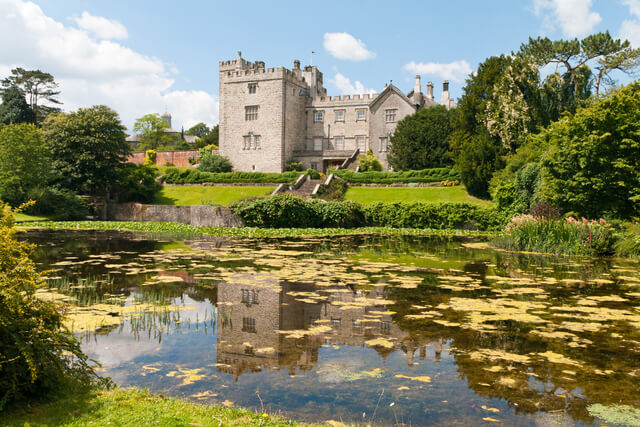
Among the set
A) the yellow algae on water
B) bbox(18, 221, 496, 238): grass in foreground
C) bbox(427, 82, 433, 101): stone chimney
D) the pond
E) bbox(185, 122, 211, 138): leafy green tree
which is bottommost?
the yellow algae on water

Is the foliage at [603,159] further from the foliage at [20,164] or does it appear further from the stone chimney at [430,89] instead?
the stone chimney at [430,89]

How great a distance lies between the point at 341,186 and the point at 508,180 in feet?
51.1

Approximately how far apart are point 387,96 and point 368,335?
48484mm

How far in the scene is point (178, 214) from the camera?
3122 cm

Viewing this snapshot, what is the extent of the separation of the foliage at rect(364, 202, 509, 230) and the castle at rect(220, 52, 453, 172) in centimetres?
2145

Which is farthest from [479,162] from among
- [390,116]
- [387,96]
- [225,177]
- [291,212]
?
[225,177]

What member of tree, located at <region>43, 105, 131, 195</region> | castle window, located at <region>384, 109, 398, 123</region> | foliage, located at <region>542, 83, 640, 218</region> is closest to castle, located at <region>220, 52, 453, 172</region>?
castle window, located at <region>384, 109, 398, 123</region>

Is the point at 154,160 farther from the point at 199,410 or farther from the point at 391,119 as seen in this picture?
the point at 199,410

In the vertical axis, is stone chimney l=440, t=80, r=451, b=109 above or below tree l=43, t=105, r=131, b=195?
above

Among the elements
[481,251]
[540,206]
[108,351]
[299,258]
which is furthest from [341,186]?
[108,351]

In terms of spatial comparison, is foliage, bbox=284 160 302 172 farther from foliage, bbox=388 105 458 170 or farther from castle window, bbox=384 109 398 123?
foliage, bbox=388 105 458 170

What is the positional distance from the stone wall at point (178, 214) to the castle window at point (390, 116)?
28109 mm

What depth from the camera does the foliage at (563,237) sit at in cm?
1677

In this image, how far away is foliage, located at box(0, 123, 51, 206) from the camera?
32.3 meters
